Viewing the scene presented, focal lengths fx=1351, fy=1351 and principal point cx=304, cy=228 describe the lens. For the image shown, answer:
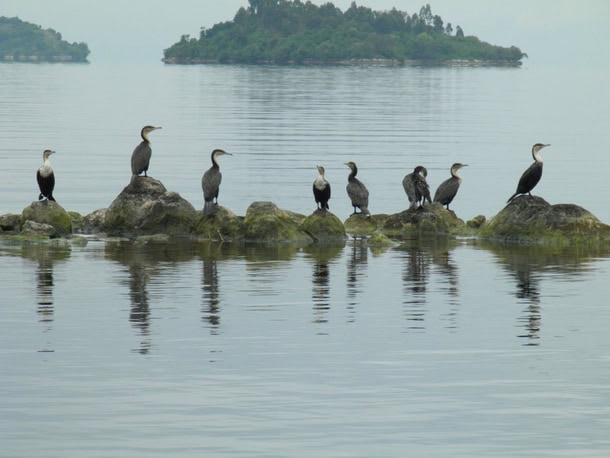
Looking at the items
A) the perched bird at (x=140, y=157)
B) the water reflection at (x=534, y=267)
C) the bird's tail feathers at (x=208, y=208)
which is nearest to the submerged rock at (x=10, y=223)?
the perched bird at (x=140, y=157)

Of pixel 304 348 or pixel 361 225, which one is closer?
pixel 304 348

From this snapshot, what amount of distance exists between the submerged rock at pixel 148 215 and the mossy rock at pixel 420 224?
4273 millimetres

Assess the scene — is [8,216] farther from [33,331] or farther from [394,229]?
[33,331]

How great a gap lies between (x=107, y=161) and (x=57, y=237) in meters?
24.1

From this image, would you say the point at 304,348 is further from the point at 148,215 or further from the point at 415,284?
the point at 148,215

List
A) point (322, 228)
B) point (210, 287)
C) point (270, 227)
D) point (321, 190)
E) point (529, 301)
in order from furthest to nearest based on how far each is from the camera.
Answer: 1. point (321, 190)
2. point (322, 228)
3. point (270, 227)
4. point (210, 287)
5. point (529, 301)

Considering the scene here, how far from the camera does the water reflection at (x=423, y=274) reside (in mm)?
19247

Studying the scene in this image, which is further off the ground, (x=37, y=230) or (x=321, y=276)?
(x=37, y=230)

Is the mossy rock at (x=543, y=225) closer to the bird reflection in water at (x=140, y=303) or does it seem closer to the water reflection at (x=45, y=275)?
the bird reflection in water at (x=140, y=303)

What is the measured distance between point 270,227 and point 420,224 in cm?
363

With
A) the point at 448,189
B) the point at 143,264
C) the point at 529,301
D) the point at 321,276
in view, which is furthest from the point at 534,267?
the point at 448,189

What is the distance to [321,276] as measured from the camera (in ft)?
75.7

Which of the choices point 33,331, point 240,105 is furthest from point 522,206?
point 240,105

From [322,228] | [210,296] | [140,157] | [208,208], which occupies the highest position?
[140,157]
